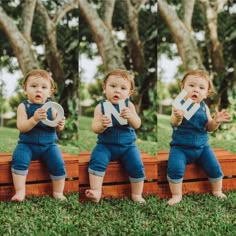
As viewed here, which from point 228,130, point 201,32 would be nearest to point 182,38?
point 201,32

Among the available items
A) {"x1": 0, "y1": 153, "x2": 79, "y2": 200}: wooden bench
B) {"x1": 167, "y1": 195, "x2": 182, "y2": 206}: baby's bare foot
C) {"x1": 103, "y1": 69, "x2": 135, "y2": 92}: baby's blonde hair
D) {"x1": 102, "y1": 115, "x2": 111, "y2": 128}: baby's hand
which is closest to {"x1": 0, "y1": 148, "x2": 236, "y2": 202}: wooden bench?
{"x1": 0, "y1": 153, "x2": 79, "y2": 200}: wooden bench

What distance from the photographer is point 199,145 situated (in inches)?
114

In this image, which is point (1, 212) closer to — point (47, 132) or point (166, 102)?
point (47, 132)

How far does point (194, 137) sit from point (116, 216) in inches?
28.1

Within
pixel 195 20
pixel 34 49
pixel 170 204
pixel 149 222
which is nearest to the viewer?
pixel 149 222

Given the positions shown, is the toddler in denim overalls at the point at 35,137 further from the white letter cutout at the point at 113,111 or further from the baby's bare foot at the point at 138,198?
the baby's bare foot at the point at 138,198

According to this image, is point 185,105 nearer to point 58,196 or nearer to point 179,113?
point 179,113

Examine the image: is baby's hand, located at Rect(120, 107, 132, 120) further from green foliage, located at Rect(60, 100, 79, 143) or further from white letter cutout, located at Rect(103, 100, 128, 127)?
green foliage, located at Rect(60, 100, 79, 143)

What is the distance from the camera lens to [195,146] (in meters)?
2.88

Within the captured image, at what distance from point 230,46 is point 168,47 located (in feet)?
2.07

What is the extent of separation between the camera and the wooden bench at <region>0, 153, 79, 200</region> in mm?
2805

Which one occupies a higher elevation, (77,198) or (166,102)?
(166,102)

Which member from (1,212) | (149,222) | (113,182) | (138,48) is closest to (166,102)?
(138,48)

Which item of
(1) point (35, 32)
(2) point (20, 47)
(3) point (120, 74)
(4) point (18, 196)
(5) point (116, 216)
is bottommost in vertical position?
(5) point (116, 216)
